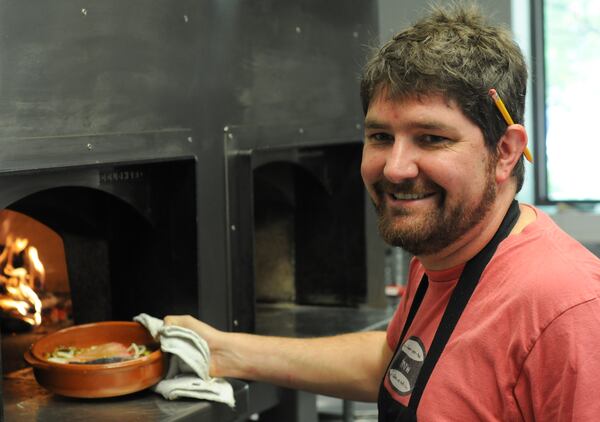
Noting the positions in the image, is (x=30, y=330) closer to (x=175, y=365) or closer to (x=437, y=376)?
(x=175, y=365)

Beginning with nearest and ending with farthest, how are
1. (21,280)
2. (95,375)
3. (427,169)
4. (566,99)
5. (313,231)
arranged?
(427,169), (95,375), (21,280), (313,231), (566,99)

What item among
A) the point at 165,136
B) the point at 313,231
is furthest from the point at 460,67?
the point at 313,231

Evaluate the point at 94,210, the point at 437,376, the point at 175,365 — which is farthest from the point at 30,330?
the point at 437,376

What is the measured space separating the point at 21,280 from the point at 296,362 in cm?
52

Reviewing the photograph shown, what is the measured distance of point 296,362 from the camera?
1.49 meters

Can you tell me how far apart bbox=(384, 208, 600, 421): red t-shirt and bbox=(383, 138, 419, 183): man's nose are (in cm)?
16

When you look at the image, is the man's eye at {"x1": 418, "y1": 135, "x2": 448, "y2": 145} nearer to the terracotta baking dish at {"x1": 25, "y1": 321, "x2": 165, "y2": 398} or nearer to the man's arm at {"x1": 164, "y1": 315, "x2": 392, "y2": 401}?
the man's arm at {"x1": 164, "y1": 315, "x2": 392, "y2": 401}

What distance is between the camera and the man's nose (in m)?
1.13

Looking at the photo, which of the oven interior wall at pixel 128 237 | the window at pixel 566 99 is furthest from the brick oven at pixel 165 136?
the window at pixel 566 99

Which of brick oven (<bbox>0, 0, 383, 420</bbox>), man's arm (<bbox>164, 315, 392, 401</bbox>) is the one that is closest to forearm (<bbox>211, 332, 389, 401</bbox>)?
man's arm (<bbox>164, 315, 392, 401</bbox>)

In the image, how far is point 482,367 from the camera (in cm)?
108

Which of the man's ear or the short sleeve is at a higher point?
the man's ear

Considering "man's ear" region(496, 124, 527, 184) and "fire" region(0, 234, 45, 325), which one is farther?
"fire" region(0, 234, 45, 325)

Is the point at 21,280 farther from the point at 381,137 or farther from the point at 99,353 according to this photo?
the point at 381,137
